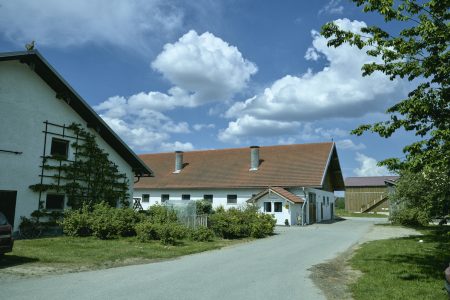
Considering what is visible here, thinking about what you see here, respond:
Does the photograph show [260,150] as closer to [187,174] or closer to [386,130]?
[187,174]

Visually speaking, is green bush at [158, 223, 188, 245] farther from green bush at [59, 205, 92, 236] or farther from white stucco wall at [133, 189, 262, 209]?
white stucco wall at [133, 189, 262, 209]

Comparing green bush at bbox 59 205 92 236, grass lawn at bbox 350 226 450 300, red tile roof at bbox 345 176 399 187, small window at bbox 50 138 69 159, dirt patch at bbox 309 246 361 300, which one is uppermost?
red tile roof at bbox 345 176 399 187

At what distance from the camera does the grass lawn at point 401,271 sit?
8.10 meters

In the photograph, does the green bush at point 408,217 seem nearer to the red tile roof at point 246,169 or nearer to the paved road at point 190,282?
the red tile roof at point 246,169

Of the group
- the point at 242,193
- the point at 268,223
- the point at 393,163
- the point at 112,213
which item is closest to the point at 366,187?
the point at 242,193

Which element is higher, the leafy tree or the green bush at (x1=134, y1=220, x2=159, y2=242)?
the leafy tree

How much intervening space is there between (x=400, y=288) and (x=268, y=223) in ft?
45.3

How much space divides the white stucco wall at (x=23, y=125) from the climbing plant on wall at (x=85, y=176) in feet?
1.84

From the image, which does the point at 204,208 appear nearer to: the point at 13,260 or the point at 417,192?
the point at 417,192

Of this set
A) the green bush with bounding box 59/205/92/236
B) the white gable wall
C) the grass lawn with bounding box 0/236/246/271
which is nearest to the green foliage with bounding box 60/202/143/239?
the green bush with bounding box 59/205/92/236

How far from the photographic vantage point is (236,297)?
7762 millimetres

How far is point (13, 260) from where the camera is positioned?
38.1 feet

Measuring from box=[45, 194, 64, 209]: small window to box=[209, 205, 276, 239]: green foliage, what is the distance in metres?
7.66

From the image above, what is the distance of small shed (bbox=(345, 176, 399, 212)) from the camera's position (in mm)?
59469
